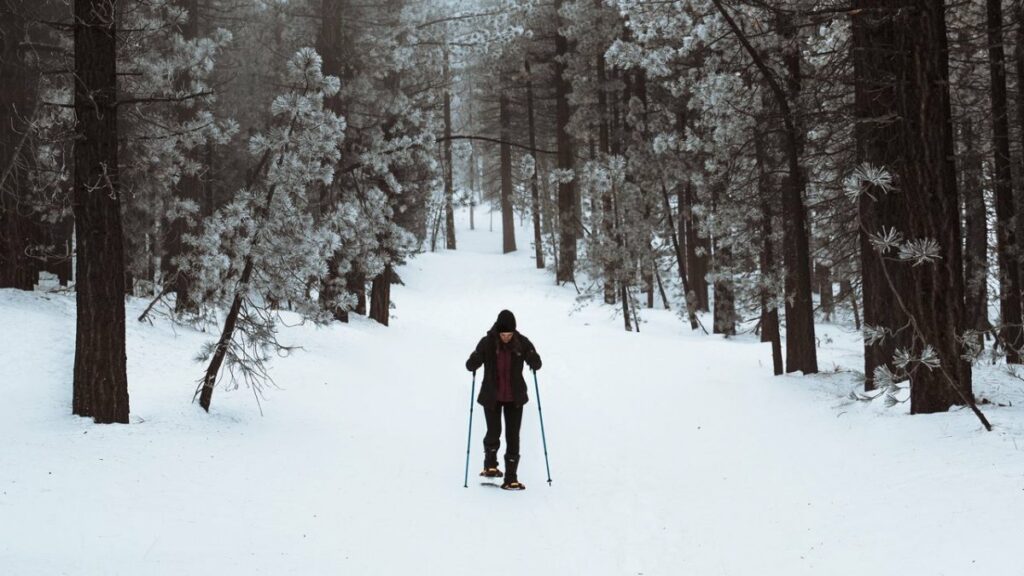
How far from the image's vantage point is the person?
8.77m

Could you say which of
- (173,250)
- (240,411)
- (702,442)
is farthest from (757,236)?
(173,250)

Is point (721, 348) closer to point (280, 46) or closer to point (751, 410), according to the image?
point (751, 410)

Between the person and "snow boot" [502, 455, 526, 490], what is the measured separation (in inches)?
5.2

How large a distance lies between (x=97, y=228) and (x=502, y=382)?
4.68 meters

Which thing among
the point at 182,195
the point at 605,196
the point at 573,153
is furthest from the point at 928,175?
the point at 573,153

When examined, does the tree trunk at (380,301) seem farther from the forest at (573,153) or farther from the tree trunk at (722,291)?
the tree trunk at (722,291)

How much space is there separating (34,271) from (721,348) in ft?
48.9

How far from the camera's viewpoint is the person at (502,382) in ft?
28.8

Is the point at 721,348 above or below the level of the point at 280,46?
below

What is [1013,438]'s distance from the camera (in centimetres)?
677

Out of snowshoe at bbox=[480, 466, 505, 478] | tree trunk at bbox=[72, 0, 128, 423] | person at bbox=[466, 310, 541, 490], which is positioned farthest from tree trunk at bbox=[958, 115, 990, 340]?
tree trunk at bbox=[72, 0, 128, 423]

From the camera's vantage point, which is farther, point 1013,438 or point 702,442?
point 702,442

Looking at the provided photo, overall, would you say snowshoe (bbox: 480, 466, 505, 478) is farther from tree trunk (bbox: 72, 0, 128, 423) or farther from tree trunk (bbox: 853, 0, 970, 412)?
tree trunk (bbox: 853, 0, 970, 412)

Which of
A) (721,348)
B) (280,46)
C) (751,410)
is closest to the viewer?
(751,410)
